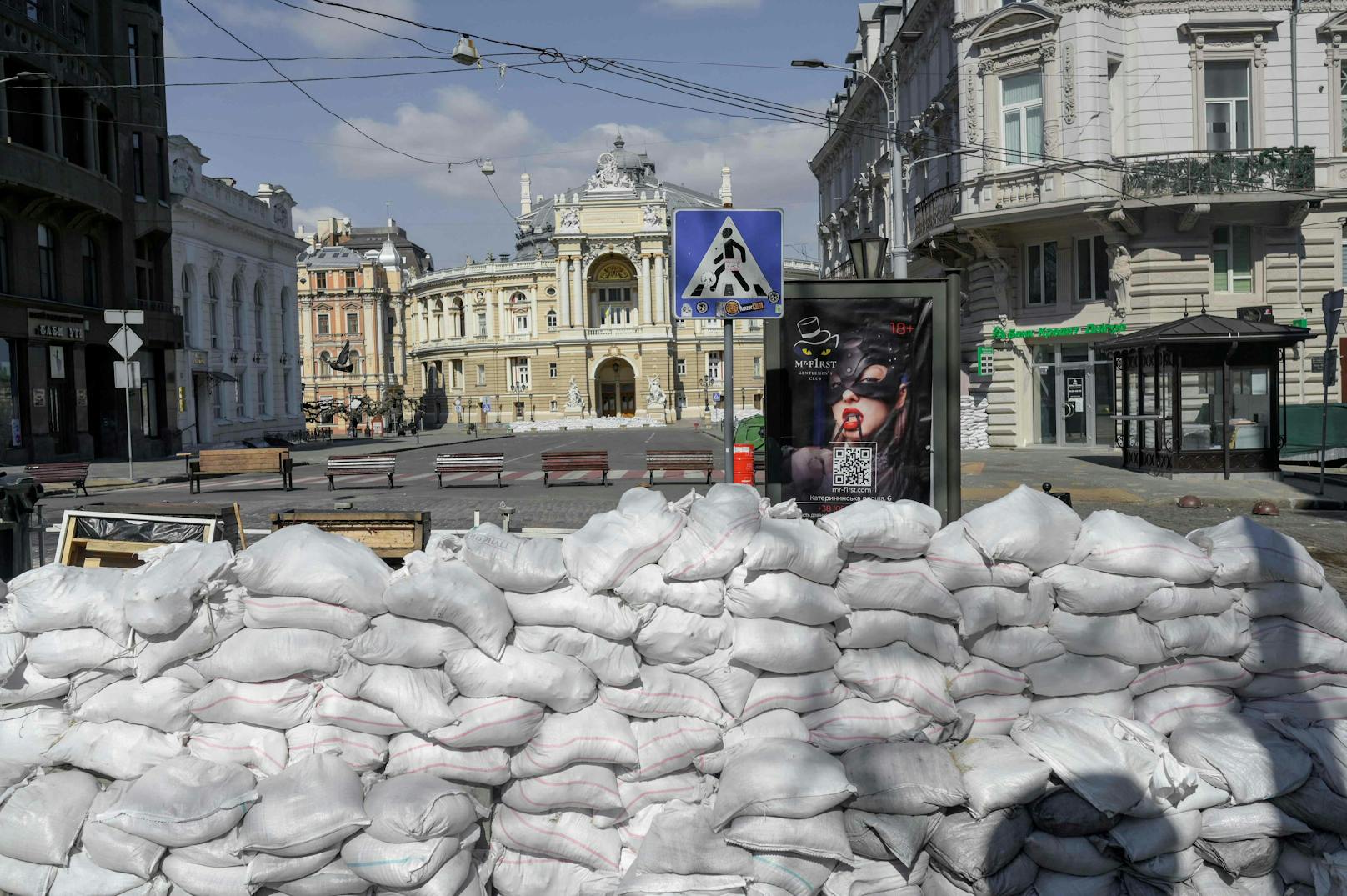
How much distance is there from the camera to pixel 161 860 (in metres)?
3.41

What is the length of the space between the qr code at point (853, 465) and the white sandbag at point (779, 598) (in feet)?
11.8

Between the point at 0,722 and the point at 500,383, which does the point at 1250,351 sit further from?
the point at 500,383

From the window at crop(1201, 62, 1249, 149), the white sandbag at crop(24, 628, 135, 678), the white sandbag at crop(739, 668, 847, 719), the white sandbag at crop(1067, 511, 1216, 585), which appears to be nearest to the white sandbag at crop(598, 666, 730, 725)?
the white sandbag at crop(739, 668, 847, 719)

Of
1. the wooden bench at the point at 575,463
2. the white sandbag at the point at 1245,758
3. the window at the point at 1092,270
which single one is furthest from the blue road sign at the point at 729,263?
the window at the point at 1092,270

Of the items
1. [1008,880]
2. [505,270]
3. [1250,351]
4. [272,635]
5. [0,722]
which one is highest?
[505,270]

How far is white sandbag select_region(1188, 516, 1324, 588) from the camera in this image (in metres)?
3.82

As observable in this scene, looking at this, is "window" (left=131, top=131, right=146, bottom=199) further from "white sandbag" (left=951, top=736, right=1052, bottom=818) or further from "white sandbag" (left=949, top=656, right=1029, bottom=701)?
"white sandbag" (left=951, top=736, right=1052, bottom=818)

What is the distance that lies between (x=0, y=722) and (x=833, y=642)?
3.02m

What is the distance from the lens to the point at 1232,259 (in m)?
25.1

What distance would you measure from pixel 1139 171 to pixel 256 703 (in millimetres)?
25291

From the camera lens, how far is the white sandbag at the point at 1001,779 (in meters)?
3.33

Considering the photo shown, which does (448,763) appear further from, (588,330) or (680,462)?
(588,330)

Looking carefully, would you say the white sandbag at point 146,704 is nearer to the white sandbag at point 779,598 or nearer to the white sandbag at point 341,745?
the white sandbag at point 341,745

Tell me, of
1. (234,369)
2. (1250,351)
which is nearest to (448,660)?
(1250,351)
